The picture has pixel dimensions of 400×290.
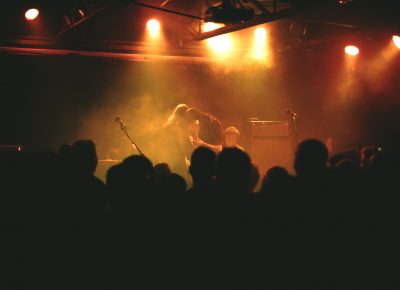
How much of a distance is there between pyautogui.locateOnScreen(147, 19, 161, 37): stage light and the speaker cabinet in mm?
2326

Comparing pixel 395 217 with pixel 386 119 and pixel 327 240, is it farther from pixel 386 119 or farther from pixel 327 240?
pixel 386 119

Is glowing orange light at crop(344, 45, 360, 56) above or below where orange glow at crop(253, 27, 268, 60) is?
below

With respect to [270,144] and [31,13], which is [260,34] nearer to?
[270,144]

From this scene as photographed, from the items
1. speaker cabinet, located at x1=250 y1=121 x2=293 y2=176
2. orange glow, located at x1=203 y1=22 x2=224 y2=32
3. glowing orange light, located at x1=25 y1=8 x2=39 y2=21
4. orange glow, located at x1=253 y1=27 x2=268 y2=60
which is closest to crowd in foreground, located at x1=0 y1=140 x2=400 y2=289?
glowing orange light, located at x1=25 y1=8 x2=39 y2=21

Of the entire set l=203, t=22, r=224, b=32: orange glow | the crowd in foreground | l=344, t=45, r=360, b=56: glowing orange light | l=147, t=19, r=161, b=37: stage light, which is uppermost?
l=147, t=19, r=161, b=37: stage light

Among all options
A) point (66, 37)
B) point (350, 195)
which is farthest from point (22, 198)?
point (66, 37)

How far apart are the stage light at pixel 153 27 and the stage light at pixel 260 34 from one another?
175 cm

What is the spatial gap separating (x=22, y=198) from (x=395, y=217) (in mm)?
2045

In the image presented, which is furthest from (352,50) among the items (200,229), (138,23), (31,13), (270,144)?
(200,229)

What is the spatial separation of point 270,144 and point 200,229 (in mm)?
5906

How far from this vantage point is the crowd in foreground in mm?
2172

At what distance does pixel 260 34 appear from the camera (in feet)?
27.3

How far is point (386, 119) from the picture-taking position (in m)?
9.44

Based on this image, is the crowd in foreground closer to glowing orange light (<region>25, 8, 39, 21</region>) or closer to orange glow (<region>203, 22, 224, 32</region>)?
glowing orange light (<region>25, 8, 39, 21</region>)
